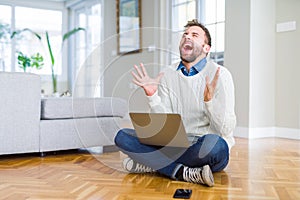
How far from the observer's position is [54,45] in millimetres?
7910

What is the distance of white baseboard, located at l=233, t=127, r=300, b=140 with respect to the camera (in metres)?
3.96

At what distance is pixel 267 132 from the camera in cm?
412

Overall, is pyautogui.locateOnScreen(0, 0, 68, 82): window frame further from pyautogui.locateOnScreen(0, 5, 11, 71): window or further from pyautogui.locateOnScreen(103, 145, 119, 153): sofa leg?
pyautogui.locateOnScreen(103, 145, 119, 153): sofa leg

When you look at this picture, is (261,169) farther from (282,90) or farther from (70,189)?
(282,90)

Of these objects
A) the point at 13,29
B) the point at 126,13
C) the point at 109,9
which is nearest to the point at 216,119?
the point at 126,13

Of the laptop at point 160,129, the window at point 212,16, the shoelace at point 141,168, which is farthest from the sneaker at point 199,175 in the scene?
the window at point 212,16

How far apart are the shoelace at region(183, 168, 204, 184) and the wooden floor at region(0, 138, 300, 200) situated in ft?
0.10

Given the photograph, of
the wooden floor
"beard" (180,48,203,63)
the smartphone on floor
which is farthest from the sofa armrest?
the smartphone on floor

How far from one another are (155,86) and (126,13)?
4.29 meters

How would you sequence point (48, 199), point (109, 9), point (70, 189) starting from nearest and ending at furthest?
point (48, 199)
point (70, 189)
point (109, 9)

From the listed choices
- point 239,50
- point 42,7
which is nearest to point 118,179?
point 239,50

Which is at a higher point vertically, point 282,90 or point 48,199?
point 282,90

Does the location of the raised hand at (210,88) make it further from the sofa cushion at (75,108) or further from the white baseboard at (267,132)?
the white baseboard at (267,132)

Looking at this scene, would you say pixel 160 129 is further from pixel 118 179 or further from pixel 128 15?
pixel 128 15
